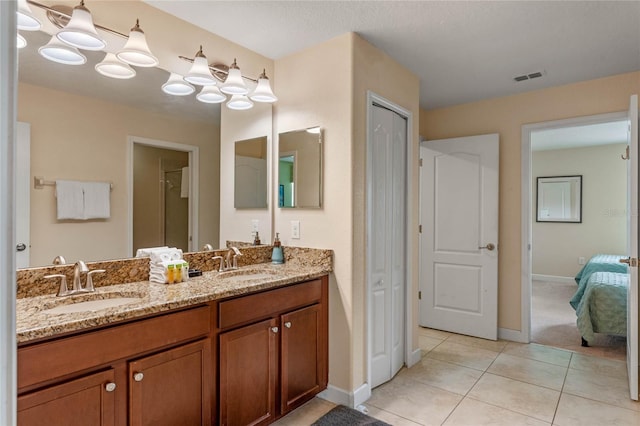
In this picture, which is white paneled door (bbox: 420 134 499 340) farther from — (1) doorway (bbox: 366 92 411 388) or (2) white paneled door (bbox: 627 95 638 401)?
(2) white paneled door (bbox: 627 95 638 401)

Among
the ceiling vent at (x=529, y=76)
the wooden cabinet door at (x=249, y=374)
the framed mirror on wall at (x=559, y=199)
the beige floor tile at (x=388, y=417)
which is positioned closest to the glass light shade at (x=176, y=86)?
the wooden cabinet door at (x=249, y=374)

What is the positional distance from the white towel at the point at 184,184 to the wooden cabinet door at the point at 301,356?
0.99 metres

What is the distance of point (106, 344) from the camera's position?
52.7 inches

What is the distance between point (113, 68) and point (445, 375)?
3.04 m

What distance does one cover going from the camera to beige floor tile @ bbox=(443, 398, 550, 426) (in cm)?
216

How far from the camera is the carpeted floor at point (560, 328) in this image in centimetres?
335

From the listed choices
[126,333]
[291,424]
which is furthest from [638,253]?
[126,333]

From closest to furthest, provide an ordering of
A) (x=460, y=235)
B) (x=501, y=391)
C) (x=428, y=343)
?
(x=501, y=391) < (x=428, y=343) < (x=460, y=235)

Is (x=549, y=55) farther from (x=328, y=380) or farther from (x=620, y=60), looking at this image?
(x=328, y=380)

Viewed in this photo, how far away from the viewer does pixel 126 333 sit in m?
1.40

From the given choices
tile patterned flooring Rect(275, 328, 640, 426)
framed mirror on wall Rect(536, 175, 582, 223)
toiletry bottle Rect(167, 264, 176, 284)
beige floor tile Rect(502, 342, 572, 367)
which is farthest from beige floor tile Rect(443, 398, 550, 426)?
framed mirror on wall Rect(536, 175, 582, 223)

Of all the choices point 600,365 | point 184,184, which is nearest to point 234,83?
point 184,184

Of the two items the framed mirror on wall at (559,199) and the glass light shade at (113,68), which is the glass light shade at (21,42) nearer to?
the glass light shade at (113,68)

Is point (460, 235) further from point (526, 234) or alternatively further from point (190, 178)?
point (190, 178)
